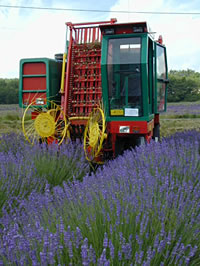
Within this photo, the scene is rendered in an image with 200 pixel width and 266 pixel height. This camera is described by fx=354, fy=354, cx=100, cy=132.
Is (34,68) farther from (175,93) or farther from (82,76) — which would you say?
(175,93)

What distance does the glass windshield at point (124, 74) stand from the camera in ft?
17.1

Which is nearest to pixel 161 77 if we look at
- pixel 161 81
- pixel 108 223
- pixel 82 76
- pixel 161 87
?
pixel 161 81

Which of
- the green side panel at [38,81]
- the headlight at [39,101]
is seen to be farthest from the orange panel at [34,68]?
the headlight at [39,101]

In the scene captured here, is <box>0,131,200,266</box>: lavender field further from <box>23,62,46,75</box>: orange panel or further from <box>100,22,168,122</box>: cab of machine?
<box>23,62,46,75</box>: orange panel

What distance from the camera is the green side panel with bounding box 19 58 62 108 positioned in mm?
6023

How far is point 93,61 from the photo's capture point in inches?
238

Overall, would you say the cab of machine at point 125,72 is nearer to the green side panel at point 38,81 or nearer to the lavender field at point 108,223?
the green side panel at point 38,81

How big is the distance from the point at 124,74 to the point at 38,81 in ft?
5.51

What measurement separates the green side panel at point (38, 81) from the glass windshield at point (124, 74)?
1242 mm

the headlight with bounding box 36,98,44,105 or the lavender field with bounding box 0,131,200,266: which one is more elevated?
the headlight with bounding box 36,98,44,105

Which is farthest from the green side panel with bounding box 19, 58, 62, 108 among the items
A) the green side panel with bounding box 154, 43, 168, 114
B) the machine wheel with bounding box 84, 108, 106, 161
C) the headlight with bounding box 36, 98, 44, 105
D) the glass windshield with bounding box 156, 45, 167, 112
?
the glass windshield with bounding box 156, 45, 167, 112

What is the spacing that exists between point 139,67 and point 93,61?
117 cm

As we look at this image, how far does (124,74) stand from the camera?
17.2ft

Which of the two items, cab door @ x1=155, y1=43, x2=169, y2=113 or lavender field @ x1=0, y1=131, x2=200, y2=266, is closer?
lavender field @ x1=0, y1=131, x2=200, y2=266
